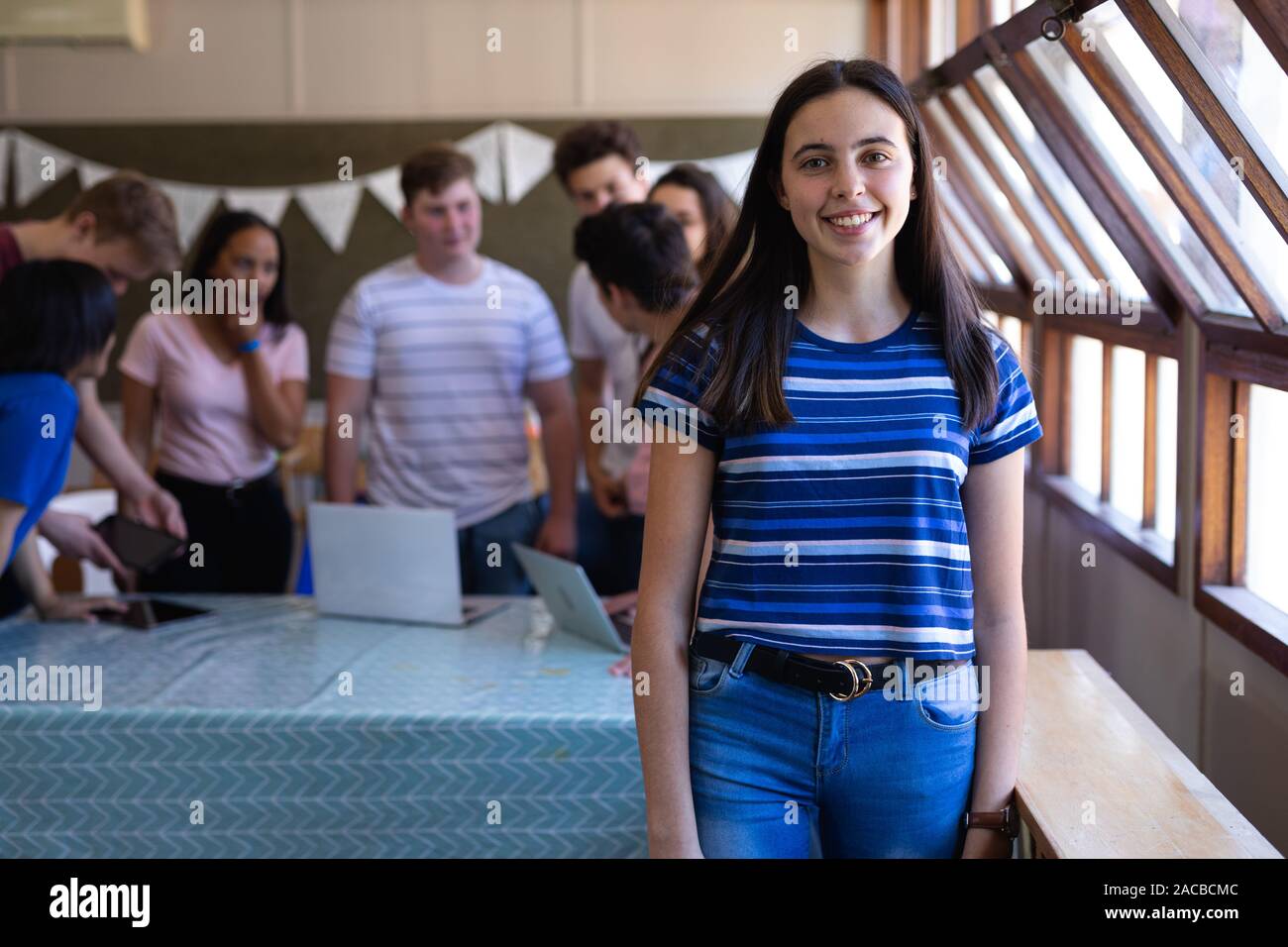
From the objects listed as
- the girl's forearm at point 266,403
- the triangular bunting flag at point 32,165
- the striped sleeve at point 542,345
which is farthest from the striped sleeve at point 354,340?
the triangular bunting flag at point 32,165

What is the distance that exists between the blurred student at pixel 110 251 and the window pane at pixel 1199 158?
1952 mm

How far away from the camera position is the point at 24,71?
20.0 feet

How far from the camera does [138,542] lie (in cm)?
267

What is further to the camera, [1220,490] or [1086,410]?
[1086,410]

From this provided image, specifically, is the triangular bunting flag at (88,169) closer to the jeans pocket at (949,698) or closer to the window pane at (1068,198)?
the window pane at (1068,198)

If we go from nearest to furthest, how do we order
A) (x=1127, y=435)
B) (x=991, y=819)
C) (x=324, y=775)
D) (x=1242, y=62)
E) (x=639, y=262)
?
1. (x=991, y=819)
2. (x=1242, y=62)
3. (x=324, y=775)
4. (x=639, y=262)
5. (x=1127, y=435)

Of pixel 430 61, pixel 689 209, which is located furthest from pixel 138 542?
pixel 430 61

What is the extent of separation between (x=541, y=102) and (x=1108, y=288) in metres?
3.31

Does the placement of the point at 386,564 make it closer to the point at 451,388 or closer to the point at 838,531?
the point at 451,388

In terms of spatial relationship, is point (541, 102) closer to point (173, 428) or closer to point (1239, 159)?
point (173, 428)

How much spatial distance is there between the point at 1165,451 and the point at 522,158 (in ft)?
12.1
